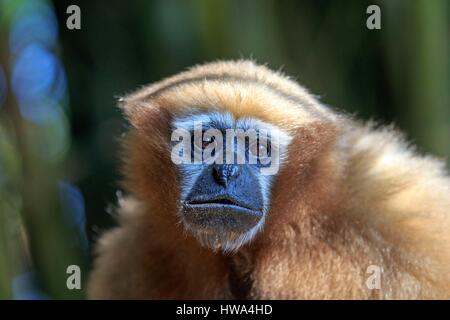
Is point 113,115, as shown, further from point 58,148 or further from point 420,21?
point 420,21

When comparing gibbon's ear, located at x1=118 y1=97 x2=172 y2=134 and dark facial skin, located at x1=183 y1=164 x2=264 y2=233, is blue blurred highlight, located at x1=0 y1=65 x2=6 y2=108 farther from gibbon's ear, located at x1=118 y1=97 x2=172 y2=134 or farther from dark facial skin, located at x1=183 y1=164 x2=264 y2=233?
dark facial skin, located at x1=183 y1=164 x2=264 y2=233

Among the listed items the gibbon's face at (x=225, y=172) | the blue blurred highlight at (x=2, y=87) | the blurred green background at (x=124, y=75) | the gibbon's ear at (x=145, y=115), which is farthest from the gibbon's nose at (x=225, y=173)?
the blue blurred highlight at (x=2, y=87)

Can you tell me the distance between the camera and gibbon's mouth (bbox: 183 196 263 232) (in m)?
3.38

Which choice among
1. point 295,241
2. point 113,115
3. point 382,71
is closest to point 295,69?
point 382,71

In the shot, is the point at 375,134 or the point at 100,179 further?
the point at 100,179

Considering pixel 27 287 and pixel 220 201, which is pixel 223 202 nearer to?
pixel 220 201

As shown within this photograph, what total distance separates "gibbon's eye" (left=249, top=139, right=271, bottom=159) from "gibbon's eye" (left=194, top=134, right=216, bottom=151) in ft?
0.62

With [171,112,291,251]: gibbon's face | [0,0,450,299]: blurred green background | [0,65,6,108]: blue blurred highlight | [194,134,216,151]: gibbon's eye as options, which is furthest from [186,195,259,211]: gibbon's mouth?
[0,65,6,108]: blue blurred highlight

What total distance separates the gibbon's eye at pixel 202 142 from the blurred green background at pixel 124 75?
0.96 m

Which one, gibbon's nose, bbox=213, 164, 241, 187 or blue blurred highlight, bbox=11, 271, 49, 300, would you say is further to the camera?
blue blurred highlight, bbox=11, 271, 49, 300

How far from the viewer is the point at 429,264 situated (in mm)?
3402

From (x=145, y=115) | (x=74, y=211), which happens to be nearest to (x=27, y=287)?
(x=74, y=211)

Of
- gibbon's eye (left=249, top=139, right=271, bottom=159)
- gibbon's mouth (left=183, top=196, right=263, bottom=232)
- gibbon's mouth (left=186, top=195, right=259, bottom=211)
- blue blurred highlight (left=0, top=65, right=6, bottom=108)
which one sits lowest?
gibbon's mouth (left=183, top=196, right=263, bottom=232)

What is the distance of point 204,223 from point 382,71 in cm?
224
